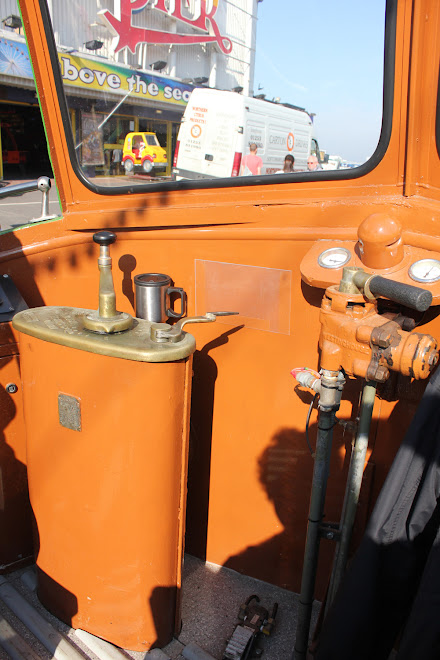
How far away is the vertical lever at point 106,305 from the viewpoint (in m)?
1.66

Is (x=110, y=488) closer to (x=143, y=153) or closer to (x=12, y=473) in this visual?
(x=12, y=473)

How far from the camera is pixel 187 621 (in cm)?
198

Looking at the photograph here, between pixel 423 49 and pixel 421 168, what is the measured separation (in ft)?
1.01

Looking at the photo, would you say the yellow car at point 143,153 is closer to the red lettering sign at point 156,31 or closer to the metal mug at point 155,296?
the red lettering sign at point 156,31

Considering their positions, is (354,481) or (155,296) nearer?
(354,481)

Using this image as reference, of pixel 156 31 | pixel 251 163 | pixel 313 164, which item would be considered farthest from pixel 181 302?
pixel 156 31

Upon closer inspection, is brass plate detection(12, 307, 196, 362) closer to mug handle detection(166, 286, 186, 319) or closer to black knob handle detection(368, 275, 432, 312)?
mug handle detection(166, 286, 186, 319)

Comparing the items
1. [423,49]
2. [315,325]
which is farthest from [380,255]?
[423,49]

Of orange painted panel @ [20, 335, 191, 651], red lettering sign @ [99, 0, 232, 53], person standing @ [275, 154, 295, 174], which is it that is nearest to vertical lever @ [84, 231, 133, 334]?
orange painted panel @ [20, 335, 191, 651]

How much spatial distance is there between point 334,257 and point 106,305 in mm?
742

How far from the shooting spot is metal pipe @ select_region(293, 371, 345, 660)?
4.69ft

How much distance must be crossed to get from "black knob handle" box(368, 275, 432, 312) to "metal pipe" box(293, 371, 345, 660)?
27 centimetres

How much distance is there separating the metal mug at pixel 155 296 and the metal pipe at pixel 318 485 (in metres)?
0.73

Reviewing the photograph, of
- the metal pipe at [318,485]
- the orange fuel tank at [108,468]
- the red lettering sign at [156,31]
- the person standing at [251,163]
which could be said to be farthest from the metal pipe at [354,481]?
the red lettering sign at [156,31]
